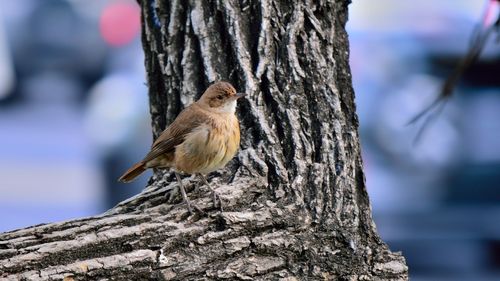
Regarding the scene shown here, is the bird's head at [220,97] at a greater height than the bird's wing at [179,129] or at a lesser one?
greater

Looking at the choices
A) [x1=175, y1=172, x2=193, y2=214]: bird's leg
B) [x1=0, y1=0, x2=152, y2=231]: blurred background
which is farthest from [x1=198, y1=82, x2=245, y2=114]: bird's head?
[x1=0, y1=0, x2=152, y2=231]: blurred background

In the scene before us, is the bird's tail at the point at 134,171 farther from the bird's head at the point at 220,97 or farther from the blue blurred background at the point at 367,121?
the blue blurred background at the point at 367,121

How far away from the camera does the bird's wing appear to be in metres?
5.53

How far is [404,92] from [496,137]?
87 cm

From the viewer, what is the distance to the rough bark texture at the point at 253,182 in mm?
4477

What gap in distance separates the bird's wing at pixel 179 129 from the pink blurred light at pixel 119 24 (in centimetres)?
722

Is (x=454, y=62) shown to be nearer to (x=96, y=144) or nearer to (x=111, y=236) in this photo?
(x=96, y=144)

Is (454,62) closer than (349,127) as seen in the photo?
No

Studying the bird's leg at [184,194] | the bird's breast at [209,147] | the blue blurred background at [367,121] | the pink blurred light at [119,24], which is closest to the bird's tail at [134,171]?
the bird's breast at [209,147]

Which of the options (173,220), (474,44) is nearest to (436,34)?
(474,44)

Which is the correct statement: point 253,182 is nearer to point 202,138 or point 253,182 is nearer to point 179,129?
point 179,129

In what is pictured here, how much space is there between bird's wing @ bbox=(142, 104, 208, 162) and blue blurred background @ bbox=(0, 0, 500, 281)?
3414mm

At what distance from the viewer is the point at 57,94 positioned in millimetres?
13695

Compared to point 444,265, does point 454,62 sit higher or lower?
higher
